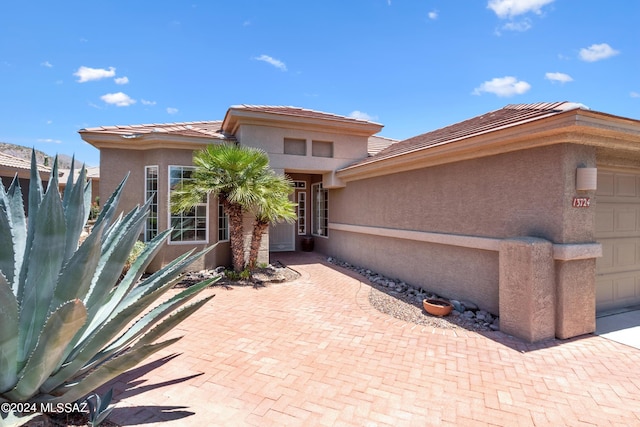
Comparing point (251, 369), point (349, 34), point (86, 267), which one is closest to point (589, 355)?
point (251, 369)

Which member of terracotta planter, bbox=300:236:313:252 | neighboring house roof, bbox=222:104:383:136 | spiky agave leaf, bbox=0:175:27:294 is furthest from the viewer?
terracotta planter, bbox=300:236:313:252

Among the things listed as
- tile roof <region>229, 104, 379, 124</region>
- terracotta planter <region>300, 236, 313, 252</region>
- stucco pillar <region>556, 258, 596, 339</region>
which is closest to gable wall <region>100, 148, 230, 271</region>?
tile roof <region>229, 104, 379, 124</region>

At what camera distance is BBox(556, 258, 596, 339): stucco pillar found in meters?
5.50

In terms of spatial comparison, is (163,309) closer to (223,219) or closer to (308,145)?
(223,219)

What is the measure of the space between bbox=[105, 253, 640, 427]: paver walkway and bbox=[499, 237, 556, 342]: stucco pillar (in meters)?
0.30

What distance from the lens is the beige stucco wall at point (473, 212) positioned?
5535 mm

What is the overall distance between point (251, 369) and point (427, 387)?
2.59 meters

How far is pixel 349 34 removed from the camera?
433 inches

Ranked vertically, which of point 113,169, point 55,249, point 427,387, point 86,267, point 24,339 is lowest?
point 427,387

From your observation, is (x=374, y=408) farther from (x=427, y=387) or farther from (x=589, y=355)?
(x=589, y=355)

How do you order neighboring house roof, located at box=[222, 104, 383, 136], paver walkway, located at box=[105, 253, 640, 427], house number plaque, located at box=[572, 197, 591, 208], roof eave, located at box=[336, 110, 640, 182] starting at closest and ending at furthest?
paver walkway, located at box=[105, 253, 640, 427]
roof eave, located at box=[336, 110, 640, 182]
house number plaque, located at box=[572, 197, 591, 208]
neighboring house roof, located at box=[222, 104, 383, 136]

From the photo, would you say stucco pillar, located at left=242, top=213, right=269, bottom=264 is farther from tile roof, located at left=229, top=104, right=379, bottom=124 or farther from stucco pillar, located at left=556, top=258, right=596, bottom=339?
stucco pillar, located at left=556, top=258, right=596, bottom=339

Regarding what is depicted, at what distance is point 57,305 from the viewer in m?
2.54

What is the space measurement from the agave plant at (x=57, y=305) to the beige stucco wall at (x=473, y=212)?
6267 mm
